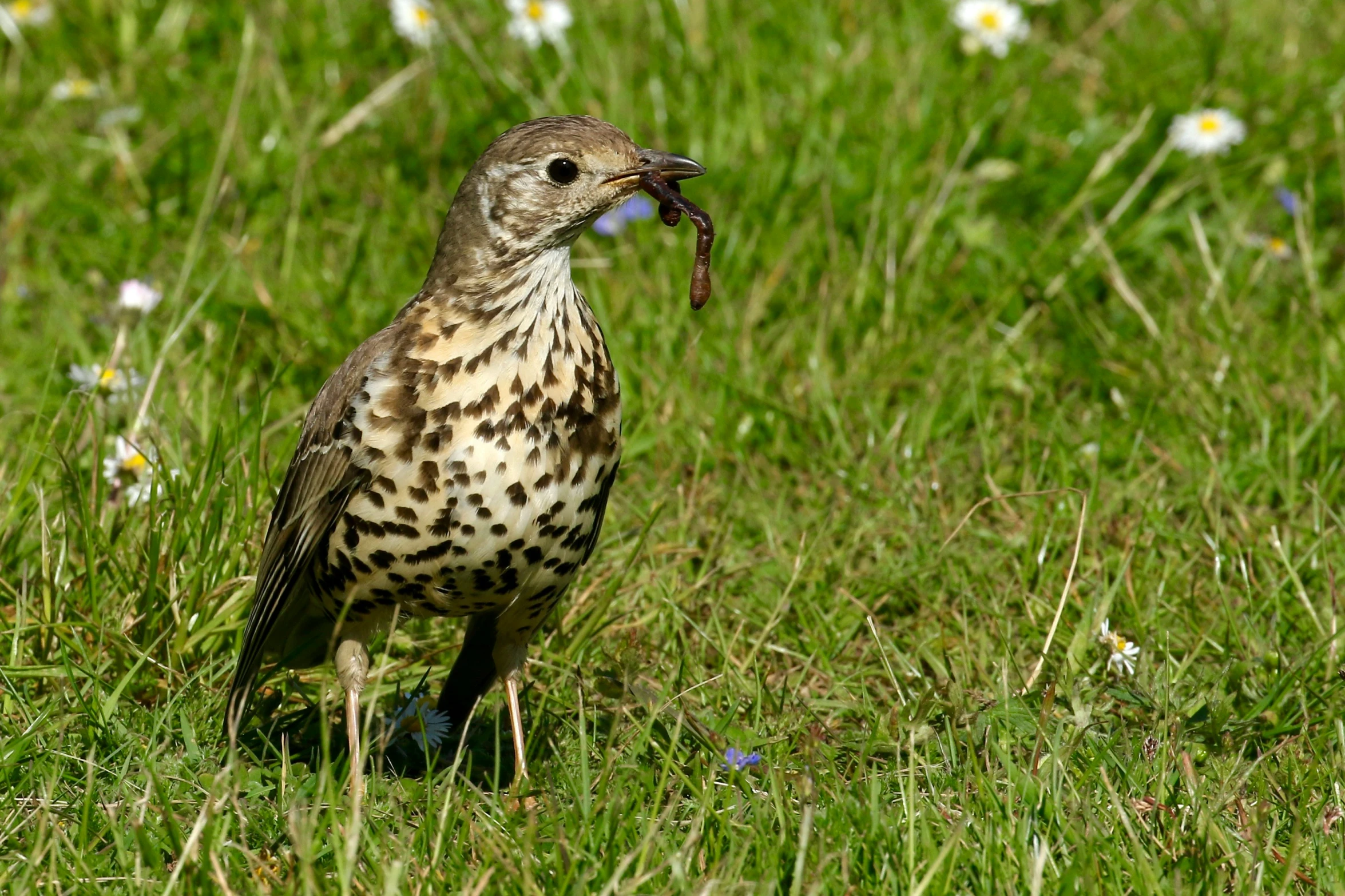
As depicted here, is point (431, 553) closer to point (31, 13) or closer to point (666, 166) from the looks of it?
point (666, 166)

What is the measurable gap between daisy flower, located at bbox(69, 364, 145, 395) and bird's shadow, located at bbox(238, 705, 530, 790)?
123 cm

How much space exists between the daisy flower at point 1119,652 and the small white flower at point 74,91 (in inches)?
202

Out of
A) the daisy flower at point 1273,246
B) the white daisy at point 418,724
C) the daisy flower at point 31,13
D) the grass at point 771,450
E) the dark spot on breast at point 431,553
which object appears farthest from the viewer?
the daisy flower at point 31,13

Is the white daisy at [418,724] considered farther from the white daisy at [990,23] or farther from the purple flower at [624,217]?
the white daisy at [990,23]

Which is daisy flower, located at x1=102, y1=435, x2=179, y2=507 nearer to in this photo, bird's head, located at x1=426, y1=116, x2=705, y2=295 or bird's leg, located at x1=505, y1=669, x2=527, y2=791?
bird's leg, located at x1=505, y1=669, x2=527, y2=791

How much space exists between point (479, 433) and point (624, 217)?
2916mm

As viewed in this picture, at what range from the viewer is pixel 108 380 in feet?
17.0

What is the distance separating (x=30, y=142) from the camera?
7.11 m

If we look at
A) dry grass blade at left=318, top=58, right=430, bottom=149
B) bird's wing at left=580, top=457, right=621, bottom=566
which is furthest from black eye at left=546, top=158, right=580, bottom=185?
dry grass blade at left=318, top=58, right=430, bottom=149

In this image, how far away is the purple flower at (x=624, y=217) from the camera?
636cm

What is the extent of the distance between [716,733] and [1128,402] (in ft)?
8.25

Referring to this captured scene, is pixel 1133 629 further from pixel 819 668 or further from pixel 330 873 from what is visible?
pixel 330 873

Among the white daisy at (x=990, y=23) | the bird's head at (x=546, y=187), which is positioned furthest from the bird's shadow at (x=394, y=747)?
the white daisy at (x=990, y=23)

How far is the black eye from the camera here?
386 centimetres
